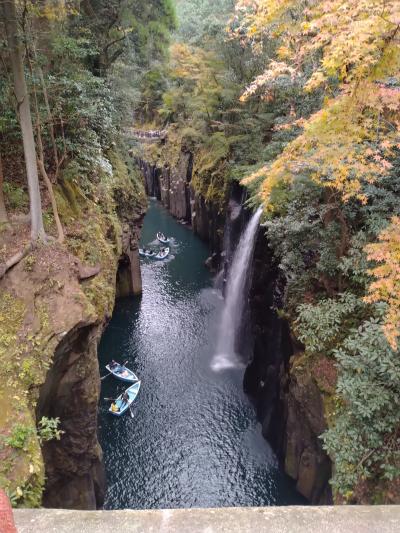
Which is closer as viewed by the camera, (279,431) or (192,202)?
(279,431)

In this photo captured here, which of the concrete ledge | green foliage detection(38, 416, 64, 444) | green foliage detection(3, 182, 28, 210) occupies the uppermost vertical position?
green foliage detection(3, 182, 28, 210)

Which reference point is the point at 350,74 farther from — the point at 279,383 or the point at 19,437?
the point at 279,383

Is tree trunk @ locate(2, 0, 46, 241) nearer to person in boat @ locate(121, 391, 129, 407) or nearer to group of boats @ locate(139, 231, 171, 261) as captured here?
person in boat @ locate(121, 391, 129, 407)

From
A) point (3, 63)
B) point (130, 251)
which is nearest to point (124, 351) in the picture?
point (130, 251)

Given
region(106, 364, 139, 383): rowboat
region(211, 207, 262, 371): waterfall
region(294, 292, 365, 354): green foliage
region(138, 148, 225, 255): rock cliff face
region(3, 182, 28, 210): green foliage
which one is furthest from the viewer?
region(138, 148, 225, 255): rock cliff face

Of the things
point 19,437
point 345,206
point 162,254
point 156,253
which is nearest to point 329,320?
point 345,206

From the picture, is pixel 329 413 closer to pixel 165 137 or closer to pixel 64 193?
pixel 64 193

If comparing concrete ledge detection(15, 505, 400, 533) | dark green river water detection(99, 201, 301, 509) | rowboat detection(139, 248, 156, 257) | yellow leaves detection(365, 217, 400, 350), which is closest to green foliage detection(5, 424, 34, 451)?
concrete ledge detection(15, 505, 400, 533)
